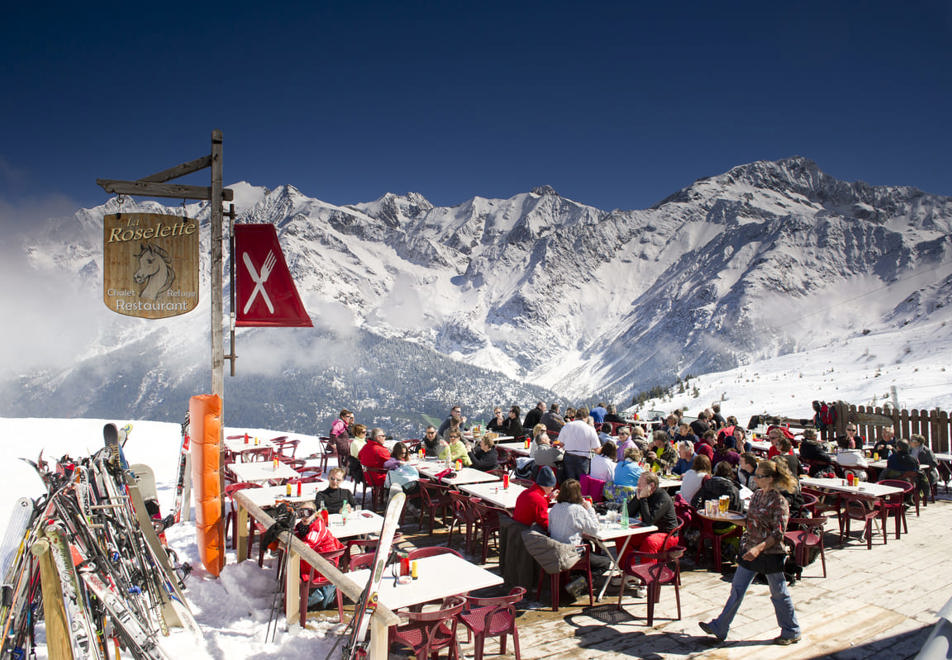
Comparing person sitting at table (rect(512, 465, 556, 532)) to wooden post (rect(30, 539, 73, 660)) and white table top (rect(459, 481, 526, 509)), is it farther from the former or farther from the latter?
wooden post (rect(30, 539, 73, 660))

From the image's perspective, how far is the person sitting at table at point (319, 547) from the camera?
5.71 m

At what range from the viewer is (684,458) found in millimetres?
9117

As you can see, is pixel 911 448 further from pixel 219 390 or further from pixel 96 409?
pixel 96 409

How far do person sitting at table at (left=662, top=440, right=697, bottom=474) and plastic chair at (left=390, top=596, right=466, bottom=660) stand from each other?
5.16 meters

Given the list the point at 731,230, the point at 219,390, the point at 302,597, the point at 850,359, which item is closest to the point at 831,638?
the point at 302,597

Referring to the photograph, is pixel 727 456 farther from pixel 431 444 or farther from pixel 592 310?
pixel 592 310

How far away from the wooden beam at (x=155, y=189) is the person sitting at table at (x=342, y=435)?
4.72m

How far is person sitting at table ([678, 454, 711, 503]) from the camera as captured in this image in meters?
7.21

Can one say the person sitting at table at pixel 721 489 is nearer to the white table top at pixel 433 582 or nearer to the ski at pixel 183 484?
the white table top at pixel 433 582

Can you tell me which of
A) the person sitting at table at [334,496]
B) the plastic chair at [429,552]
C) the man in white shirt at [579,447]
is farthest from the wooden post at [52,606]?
the man in white shirt at [579,447]

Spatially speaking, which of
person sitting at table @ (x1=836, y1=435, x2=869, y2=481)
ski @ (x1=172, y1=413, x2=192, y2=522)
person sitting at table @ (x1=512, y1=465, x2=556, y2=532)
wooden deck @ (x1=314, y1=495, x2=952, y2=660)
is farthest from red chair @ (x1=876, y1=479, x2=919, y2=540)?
ski @ (x1=172, y1=413, x2=192, y2=522)

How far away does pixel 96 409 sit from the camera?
168 metres

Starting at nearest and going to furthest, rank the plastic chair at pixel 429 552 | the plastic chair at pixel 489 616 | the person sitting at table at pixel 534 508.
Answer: the plastic chair at pixel 489 616 < the plastic chair at pixel 429 552 < the person sitting at table at pixel 534 508

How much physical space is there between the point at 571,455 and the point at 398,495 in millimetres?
5690
